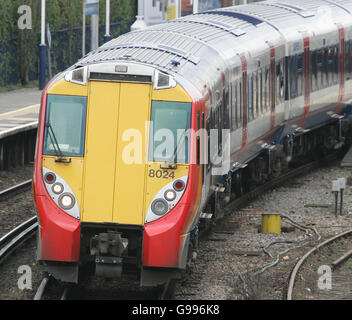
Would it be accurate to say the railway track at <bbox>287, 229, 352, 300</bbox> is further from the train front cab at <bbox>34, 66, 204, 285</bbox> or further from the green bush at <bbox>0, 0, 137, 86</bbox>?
the green bush at <bbox>0, 0, 137, 86</bbox>

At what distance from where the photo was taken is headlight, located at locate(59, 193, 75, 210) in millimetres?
12117

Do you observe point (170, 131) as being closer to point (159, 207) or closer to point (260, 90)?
point (159, 207)

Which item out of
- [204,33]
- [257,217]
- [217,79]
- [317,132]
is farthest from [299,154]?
[217,79]

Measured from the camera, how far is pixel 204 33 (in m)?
16.7

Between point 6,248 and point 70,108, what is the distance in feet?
11.3

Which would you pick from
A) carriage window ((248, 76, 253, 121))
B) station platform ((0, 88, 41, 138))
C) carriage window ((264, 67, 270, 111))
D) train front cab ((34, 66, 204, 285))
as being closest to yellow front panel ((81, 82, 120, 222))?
train front cab ((34, 66, 204, 285))

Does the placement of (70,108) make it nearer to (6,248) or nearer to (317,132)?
(6,248)

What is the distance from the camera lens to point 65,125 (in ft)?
40.6

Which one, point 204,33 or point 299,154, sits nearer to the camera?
point 204,33

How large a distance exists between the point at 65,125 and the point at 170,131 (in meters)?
1.25

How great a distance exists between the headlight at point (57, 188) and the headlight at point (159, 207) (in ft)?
3.56

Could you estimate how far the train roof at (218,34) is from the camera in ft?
43.5

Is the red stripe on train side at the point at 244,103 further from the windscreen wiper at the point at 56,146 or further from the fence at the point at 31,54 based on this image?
the fence at the point at 31,54

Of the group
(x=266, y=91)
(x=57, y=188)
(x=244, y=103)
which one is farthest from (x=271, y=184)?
(x=57, y=188)
